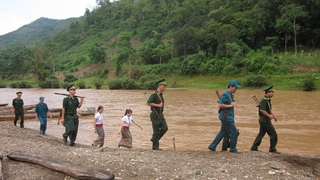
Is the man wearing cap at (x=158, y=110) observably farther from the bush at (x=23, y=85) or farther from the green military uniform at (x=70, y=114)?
the bush at (x=23, y=85)

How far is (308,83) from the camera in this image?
37.7 m

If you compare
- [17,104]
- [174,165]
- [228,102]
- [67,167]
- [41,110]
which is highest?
[228,102]

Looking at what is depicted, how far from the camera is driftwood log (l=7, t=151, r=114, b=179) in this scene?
5287 mm

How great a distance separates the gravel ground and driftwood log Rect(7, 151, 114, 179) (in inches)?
3.5

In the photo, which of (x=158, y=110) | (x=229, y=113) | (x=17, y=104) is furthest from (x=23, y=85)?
(x=229, y=113)

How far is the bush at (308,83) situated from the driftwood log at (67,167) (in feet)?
125

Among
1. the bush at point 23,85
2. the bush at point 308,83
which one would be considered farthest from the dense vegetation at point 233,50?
the bush at point 23,85

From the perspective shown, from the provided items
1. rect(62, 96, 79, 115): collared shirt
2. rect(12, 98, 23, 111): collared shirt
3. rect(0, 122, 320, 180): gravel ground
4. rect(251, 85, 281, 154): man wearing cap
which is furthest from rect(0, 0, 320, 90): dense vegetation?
rect(62, 96, 79, 115): collared shirt

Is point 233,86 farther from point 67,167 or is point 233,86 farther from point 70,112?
point 70,112

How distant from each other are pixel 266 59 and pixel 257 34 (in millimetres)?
15172

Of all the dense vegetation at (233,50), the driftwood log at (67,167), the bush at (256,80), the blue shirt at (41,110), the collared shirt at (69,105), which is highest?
the dense vegetation at (233,50)

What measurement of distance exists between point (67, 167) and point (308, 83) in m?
38.5

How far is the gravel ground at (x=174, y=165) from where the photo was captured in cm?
576

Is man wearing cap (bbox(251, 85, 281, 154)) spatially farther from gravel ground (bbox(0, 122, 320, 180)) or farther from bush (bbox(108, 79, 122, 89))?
bush (bbox(108, 79, 122, 89))
